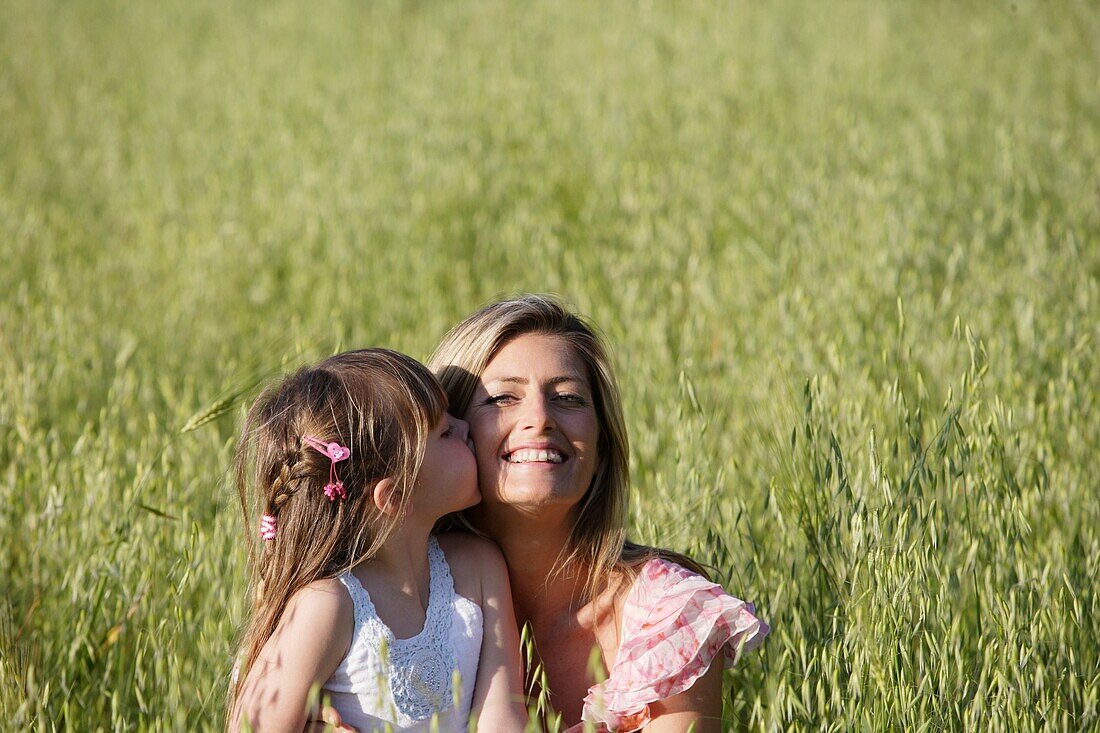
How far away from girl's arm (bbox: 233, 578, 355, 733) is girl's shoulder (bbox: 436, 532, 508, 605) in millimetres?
225

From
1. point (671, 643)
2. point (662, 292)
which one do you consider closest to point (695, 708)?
point (671, 643)

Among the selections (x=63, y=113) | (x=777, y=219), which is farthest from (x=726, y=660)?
(x=63, y=113)

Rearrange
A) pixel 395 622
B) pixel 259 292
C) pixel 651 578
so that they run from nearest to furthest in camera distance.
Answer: pixel 395 622, pixel 651 578, pixel 259 292

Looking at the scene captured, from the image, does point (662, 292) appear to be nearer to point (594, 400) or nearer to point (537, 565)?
point (594, 400)

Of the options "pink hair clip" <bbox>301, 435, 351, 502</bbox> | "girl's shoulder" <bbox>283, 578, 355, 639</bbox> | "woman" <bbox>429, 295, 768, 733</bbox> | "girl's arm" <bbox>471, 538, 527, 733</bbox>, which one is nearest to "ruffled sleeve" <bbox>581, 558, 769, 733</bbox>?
"woman" <bbox>429, 295, 768, 733</bbox>

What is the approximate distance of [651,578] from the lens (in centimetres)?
175

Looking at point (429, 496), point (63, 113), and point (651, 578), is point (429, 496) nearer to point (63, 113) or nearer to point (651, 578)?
point (651, 578)

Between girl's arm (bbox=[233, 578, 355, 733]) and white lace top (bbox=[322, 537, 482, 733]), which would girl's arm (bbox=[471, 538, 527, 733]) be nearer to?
white lace top (bbox=[322, 537, 482, 733])

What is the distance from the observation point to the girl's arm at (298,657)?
142cm

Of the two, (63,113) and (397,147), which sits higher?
(63,113)

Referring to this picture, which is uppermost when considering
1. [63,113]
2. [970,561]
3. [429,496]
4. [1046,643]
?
[63,113]

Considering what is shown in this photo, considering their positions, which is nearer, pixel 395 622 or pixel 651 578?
pixel 395 622

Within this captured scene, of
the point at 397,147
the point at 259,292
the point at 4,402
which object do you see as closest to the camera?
the point at 4,402

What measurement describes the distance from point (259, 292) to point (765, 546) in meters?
2.61
